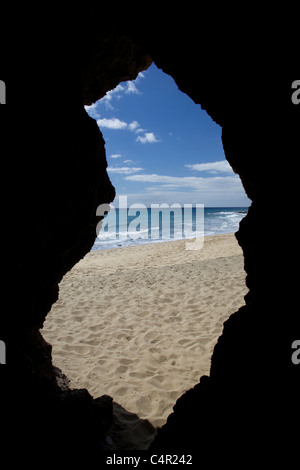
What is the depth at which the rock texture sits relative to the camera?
199 centimetres

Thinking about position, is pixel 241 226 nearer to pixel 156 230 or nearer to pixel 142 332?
pixel 142 332

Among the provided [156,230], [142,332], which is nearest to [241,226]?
[142,332]

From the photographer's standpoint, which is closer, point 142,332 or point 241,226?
point 241,226

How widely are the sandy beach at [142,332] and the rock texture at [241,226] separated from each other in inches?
31.7

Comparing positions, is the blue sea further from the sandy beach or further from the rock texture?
the sandy beach

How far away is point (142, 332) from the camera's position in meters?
5.36

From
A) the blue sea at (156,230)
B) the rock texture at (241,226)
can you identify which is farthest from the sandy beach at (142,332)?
the blue sea at (156,230)

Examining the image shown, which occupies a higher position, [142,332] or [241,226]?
[241,226]

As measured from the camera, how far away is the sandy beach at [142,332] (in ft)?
11.9

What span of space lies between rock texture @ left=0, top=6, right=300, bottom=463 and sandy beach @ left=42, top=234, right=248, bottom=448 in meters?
0.81

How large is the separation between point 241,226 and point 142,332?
3655mm

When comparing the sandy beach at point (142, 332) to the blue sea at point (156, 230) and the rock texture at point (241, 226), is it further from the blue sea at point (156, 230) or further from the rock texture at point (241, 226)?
the blue sea at point (156, 230)

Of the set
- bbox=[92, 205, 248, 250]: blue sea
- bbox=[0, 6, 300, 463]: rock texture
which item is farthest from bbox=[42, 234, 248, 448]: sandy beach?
bbox=[92, 205, 248, 250]: blue sea
